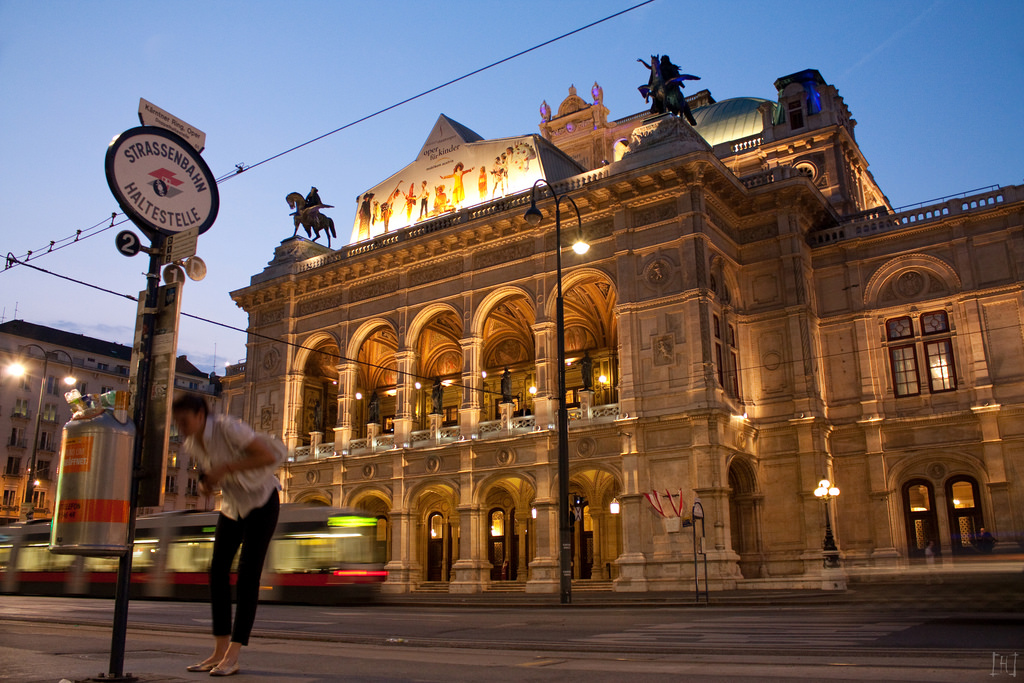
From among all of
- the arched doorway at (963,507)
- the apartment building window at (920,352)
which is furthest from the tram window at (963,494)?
the apartment building window at (920,352)

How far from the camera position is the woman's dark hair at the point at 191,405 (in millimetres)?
4910

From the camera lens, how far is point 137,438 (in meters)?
5.36

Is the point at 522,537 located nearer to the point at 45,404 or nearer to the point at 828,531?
the point at 828,531

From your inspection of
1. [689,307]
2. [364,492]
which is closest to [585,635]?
[689,307]

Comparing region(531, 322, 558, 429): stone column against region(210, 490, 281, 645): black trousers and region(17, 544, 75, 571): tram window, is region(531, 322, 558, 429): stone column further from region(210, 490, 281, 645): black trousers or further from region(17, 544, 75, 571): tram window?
region(210, 490, 281, 645): black trousers

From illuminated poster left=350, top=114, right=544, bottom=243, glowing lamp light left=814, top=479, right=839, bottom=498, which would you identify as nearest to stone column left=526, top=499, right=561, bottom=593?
glowing lamp light left=814, top=479, right=839, bottom=498

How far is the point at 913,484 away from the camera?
29734 mm

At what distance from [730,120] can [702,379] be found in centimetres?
2116

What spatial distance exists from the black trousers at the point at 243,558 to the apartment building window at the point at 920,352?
1175 inches

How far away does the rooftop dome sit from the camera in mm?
43084

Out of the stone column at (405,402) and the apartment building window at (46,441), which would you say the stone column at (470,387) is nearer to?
the stone column at (405,402)

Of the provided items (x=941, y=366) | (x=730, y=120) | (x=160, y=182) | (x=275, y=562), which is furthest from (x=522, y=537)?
(x=160, y=182)

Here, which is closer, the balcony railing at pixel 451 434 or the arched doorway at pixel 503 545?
the balcony railing at pixel 451 434

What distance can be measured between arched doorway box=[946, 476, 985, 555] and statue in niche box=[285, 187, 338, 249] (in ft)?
95.8
